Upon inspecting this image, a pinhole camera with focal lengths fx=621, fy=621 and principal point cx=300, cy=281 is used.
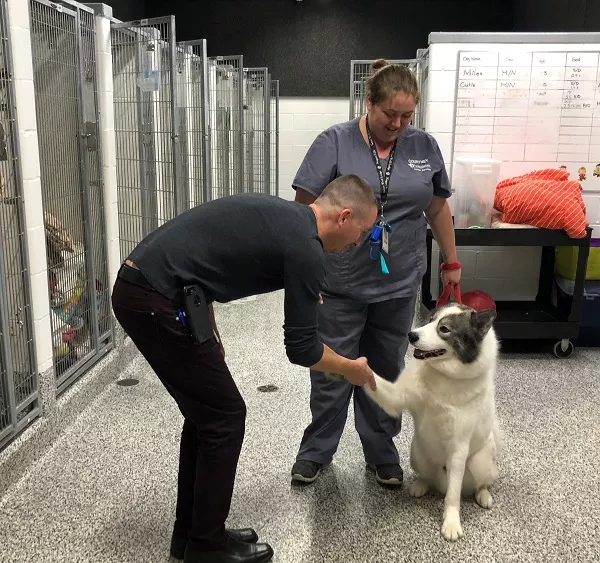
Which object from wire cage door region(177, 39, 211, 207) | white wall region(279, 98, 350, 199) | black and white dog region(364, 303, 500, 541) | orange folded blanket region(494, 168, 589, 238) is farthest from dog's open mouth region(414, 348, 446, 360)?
white wall region(279, 98, 350, 199)

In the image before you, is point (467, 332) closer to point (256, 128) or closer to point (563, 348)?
point (563, 348)

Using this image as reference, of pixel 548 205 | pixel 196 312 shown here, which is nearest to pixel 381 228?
pixel 196 312

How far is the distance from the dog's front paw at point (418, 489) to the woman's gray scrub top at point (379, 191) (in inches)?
27.9

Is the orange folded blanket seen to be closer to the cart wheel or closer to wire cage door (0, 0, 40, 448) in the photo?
the cart wheel

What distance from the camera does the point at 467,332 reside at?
2041 millimetres

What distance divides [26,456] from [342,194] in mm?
1690

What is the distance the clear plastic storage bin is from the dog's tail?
2070mm

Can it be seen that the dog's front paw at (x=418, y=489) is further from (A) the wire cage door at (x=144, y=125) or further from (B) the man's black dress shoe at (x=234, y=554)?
(A) the wire cage door at (x=144, y=125)

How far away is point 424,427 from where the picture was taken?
2152mm

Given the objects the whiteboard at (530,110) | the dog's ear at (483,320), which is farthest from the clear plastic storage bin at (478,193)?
the dog's ear at (483,320)

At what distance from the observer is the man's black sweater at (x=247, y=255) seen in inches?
60.9

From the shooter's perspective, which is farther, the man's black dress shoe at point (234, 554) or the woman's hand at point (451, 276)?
the woman's hand at point (451, 276)

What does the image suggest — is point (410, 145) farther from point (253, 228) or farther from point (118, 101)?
point (118, 101)

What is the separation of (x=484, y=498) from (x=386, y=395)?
562mm
